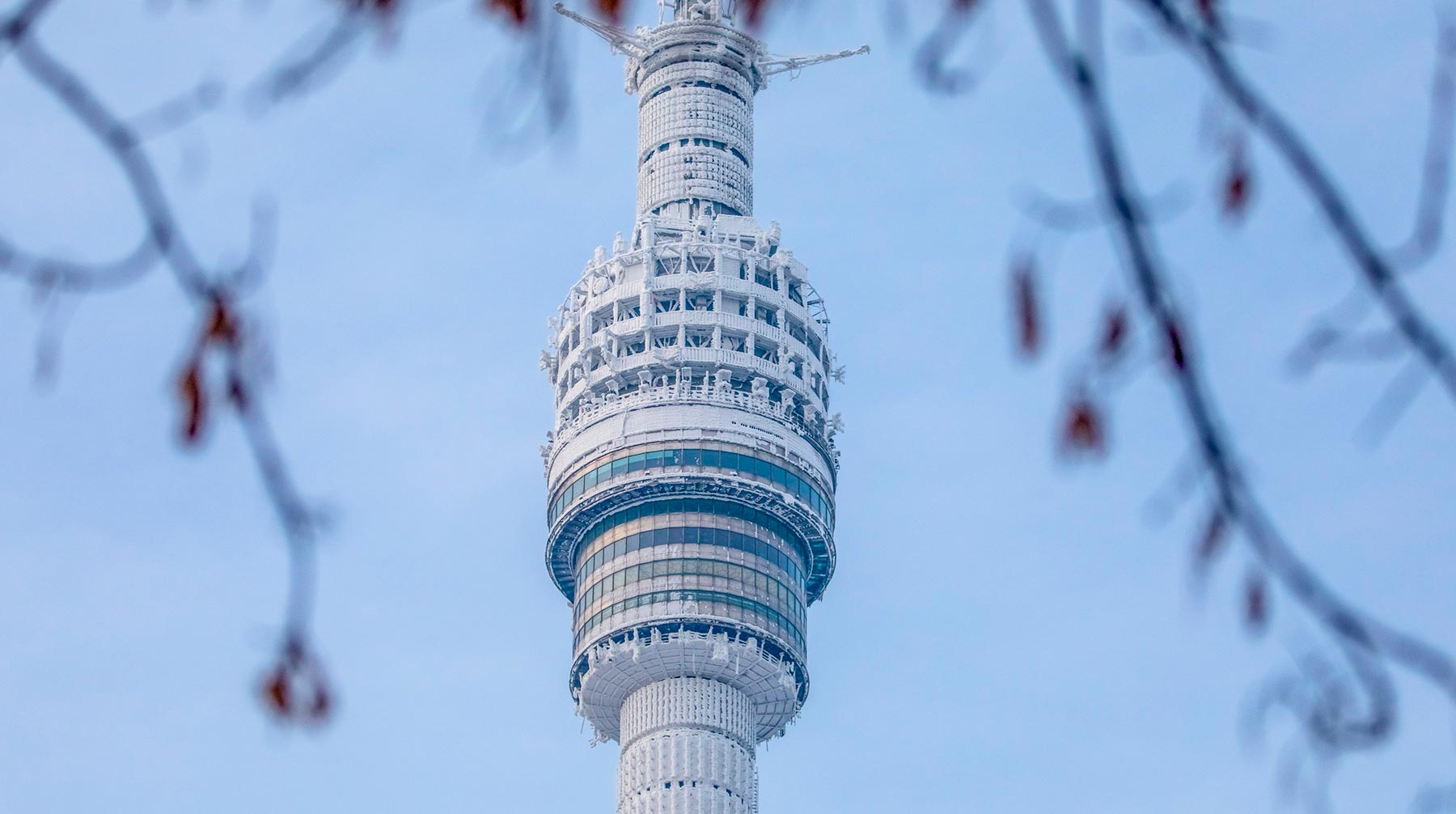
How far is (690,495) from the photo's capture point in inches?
5965

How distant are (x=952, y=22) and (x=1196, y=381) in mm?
2425

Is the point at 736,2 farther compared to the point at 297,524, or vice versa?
the point at 736,2

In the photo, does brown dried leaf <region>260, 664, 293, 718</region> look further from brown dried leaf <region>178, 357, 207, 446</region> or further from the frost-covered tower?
the frost-covered tower

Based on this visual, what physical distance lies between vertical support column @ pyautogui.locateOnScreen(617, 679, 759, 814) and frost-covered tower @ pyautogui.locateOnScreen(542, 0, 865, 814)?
0.45 ft

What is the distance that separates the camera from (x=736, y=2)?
→ 54.4 ft

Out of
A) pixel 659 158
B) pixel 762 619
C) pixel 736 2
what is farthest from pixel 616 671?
pixel 736 2

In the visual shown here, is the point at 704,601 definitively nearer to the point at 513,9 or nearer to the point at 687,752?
the point at 687,752

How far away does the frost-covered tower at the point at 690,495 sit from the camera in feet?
490

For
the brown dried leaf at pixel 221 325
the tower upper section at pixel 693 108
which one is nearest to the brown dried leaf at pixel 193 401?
the brown dried leaf at pixel 221 325

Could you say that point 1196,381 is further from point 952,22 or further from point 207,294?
point 207,294

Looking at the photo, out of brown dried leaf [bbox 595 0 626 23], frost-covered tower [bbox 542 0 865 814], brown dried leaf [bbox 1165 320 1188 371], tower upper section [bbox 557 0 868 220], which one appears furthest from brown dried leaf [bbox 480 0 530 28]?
tower upper section [bbox 557 0 868 220]

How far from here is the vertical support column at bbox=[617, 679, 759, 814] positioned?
14800 centimetres

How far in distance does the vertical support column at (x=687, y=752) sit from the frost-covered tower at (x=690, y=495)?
14 cm

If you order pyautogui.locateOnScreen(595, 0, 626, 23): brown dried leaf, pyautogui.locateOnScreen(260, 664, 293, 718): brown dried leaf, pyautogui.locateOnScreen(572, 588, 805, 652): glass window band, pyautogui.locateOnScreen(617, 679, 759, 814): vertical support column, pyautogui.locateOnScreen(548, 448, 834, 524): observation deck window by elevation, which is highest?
pyautogui.locateOnScreen(548, 448, 834, 524): observation deck window
